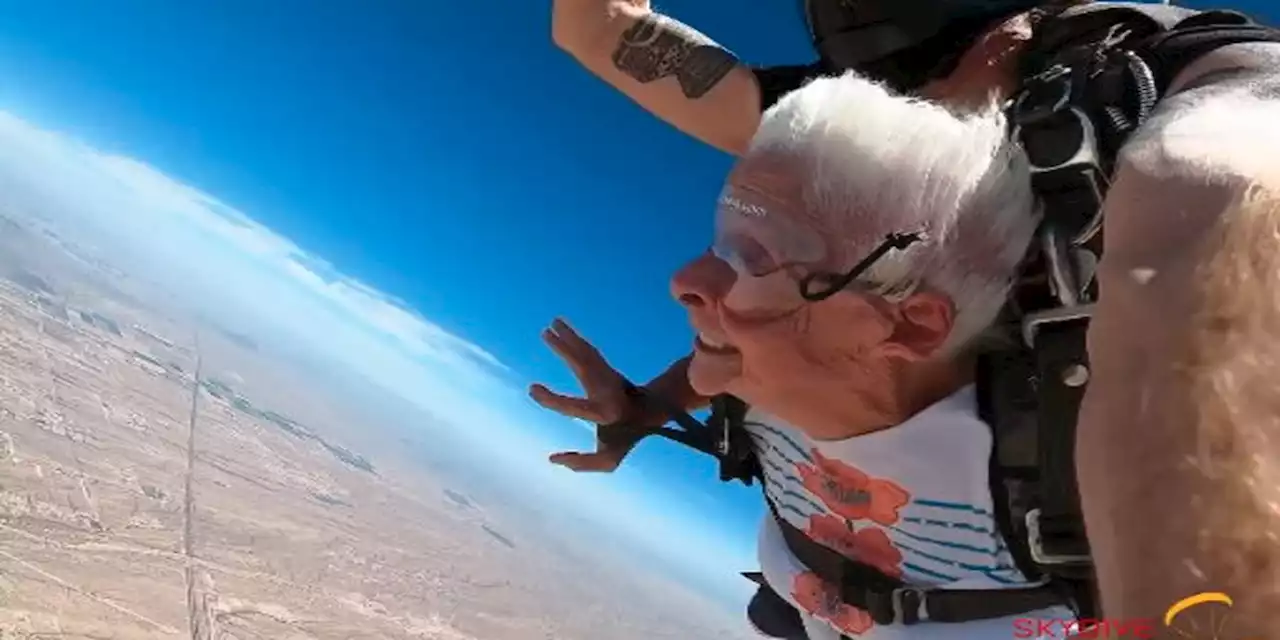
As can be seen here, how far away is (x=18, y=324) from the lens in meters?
59.7

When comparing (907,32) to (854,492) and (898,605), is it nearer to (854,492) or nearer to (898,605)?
(854,492)

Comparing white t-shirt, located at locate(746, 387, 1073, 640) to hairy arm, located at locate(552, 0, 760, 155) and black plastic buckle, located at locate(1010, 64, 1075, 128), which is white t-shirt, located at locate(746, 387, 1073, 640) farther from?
hairy arm, located at locate(552, 0, 760, 155)

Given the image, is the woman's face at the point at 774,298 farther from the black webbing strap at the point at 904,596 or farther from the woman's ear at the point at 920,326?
the black webbing strap at the point at 904,596

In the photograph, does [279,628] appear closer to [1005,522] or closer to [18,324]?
[18,324]

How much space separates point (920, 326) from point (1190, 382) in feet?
1.62

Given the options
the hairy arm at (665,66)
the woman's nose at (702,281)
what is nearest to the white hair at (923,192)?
the woman's nose at (702,281)

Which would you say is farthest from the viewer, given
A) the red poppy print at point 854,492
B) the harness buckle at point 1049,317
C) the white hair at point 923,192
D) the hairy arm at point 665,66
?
the hairy arm at point 665,66

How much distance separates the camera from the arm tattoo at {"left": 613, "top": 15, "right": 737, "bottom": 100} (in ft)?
4.43

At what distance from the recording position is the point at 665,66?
4.54 ft

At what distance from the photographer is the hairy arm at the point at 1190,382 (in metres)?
0.39

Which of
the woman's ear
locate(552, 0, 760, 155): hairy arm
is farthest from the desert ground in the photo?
the woman's ear

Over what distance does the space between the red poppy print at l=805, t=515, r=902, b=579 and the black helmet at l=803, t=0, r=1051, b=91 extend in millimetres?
487

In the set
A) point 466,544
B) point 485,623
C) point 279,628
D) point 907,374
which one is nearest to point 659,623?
point 466,544

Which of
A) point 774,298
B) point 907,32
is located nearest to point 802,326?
point 774,298
